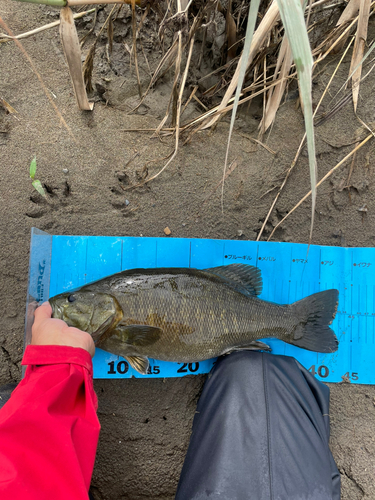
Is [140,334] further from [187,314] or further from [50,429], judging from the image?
[50,429]

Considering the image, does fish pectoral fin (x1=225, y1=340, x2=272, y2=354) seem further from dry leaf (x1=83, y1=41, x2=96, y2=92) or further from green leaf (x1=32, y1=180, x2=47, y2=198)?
dry leaf (x1=83, y1=41, x2=96, y2=92)

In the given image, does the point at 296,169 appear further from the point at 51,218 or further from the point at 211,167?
the point at 51,218

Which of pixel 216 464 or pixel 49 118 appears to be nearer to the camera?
pixel 216 464

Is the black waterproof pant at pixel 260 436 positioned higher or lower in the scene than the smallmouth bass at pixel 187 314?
lower

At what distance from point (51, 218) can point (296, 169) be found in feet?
7.41

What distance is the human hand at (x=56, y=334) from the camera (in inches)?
83.5

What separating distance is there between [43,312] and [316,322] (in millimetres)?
2106

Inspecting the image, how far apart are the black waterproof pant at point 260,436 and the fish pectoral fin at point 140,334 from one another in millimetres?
694

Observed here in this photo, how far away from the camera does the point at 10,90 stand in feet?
9.02

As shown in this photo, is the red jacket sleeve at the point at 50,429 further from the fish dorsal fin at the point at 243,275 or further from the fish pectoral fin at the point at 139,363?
the fish dorsal fin at the point at 243,275

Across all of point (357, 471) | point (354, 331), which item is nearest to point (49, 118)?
point (354, 331)

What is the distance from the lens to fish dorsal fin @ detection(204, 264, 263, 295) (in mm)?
2523

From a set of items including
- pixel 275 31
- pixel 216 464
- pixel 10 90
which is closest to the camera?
pixel 216 464

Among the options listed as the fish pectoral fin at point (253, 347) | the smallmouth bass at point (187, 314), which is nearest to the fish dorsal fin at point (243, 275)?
the smallmouth bass at point (187, 314)
